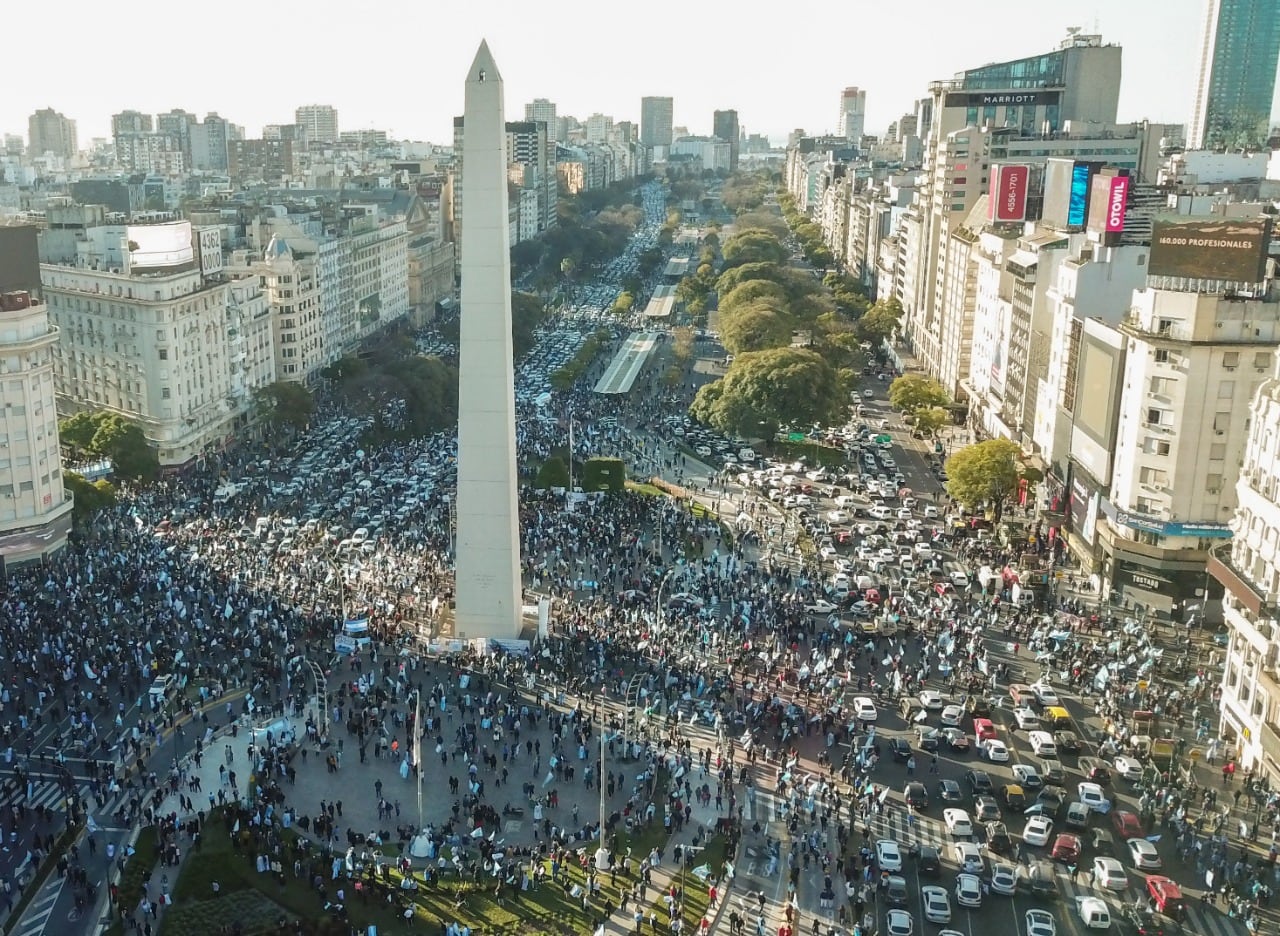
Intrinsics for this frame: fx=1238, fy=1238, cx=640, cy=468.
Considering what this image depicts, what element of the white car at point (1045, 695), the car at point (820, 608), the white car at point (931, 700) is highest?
the white car at point (931, 700)

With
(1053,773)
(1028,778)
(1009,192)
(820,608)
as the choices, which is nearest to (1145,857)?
(1053,773)

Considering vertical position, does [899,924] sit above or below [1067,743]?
above

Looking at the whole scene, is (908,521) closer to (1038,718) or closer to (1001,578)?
(1001,578)

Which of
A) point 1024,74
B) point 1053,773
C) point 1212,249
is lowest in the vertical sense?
point 1053,773

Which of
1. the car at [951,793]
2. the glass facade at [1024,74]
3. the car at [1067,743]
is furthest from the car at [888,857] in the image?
the glass facade at [1024,74]

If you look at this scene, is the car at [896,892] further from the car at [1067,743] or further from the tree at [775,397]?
the tree at [775,397]

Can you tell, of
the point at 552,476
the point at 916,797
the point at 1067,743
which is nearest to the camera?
the point at 916,797

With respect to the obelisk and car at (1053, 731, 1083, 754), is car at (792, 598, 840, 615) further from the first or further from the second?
car at (1053, 731, 1083, 754)

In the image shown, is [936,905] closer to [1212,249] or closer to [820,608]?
[820,608]
